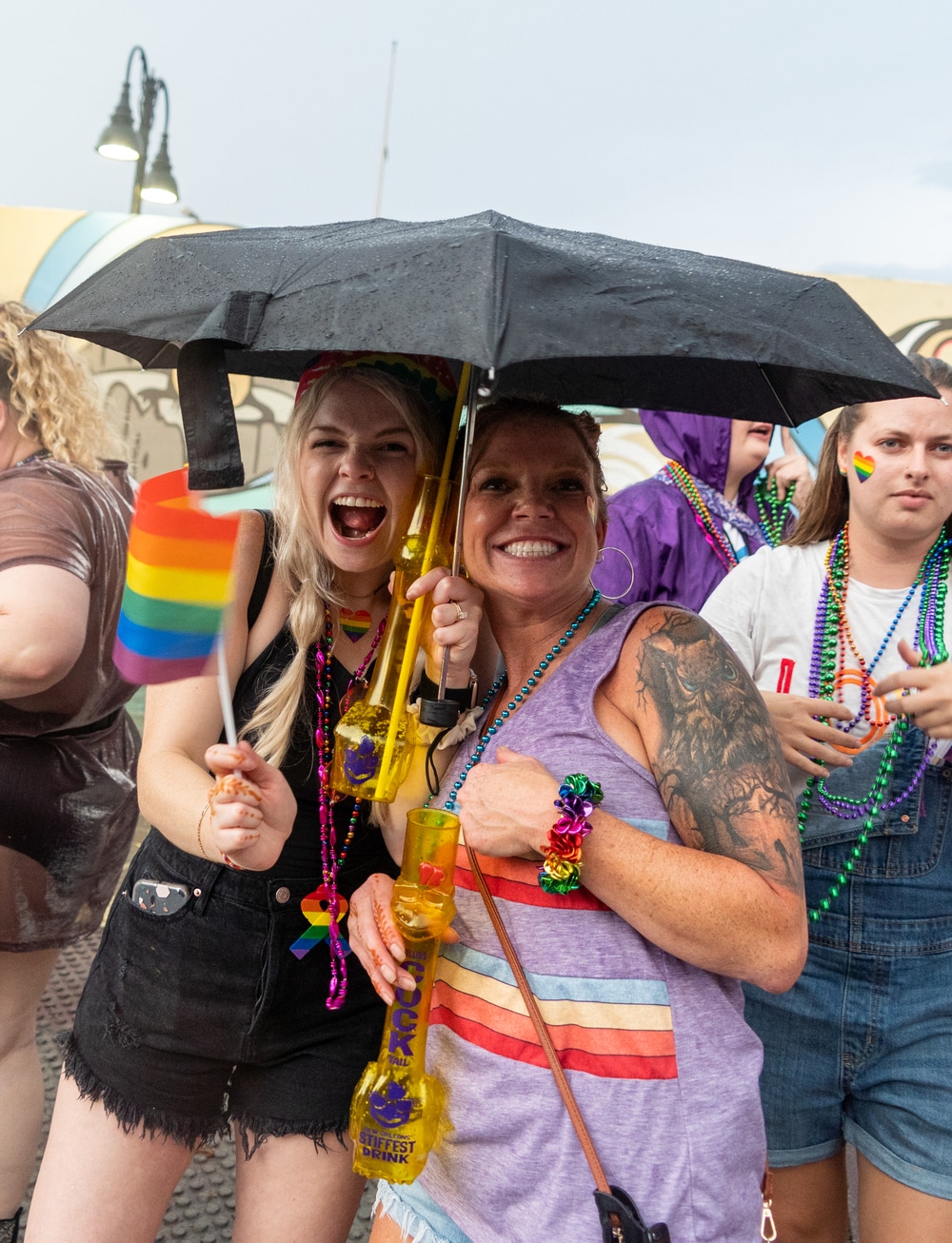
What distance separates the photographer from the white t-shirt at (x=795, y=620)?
2.05m

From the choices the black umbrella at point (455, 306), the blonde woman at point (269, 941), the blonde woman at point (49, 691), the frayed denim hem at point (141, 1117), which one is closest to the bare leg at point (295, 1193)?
the blonde woman at point (269, 941)

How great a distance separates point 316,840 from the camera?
187 centimetres

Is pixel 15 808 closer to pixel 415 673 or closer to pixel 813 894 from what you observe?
pixel 415 673

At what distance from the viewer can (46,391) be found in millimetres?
2758

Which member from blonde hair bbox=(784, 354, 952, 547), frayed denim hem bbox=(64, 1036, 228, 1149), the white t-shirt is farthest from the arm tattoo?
frayed denim hem bbox=(64, 1036, 228, 1149)

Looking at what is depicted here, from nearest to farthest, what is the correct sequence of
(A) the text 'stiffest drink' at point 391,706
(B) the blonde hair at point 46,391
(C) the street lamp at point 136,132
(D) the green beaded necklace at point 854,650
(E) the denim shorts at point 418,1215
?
(E) the denim shorts at point 418,1215 → (A) the text 'stiffest drink' at point 391,706 → (D) the green beaded necklace at point 854,650 → (B) the blonde hair at point 46,391 → (C) the street lamp at point 136,132

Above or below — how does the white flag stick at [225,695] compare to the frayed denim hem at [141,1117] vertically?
above

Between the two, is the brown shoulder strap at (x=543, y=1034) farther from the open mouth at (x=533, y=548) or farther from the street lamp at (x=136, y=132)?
the street lamp at (x=136, y=132)

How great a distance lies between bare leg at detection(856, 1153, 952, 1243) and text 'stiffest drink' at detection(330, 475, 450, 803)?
1.21m

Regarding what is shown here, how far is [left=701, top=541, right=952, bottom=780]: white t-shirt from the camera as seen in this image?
2.05 meters

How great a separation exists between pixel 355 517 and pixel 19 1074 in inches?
70.1

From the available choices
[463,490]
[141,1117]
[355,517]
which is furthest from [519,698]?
[141,1117]

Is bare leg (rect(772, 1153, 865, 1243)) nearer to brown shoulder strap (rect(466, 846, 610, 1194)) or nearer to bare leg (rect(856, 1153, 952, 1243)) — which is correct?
bare leg (rect(856, 1153, 952, 1243))

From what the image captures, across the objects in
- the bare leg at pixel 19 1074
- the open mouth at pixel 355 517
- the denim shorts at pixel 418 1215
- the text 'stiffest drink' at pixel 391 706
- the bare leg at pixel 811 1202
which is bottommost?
the bare leg at pixel 19 1074
